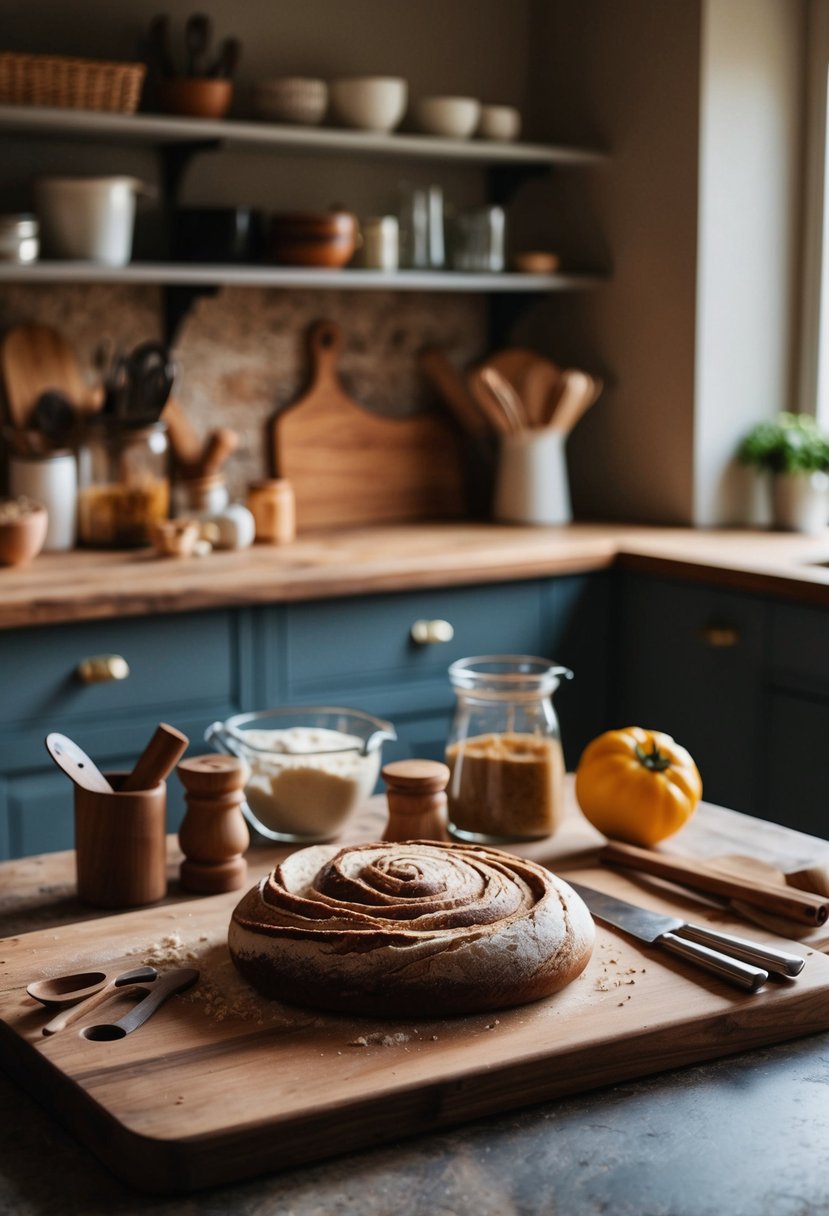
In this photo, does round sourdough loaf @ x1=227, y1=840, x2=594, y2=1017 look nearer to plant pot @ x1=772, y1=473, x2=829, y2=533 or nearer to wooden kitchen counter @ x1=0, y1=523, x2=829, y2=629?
wooden kitchen counter @ x1=0, y1=523, x2=829, y2=629

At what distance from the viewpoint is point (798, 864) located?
4.76 feet

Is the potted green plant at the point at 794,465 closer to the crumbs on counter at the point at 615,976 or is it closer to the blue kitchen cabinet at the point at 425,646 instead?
the blue kitchen cabinet at the point at 425,646

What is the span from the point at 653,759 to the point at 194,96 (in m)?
2.19

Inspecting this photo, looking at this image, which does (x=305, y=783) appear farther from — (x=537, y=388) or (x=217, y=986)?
(x=537, y=388)

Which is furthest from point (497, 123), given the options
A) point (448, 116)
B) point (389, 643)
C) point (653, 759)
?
point (653, 759)

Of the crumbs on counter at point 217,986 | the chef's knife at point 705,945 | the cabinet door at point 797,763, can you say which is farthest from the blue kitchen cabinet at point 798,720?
the crumbs on counter at point 217,986

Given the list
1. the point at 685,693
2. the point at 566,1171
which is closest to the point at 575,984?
the point at 566,1171

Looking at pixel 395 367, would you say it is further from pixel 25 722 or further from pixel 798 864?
pixel 798 864

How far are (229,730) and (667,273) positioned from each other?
239 centimetres

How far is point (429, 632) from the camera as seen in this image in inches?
121

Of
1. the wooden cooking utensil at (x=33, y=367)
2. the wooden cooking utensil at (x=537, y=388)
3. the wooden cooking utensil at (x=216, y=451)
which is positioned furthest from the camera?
the wooden cooking utensil at (x=537, y=388)

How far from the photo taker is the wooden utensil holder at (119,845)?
132cm

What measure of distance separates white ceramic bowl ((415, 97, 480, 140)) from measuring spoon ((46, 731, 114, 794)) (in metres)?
2.46

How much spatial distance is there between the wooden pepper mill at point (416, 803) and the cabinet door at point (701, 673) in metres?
1.68
